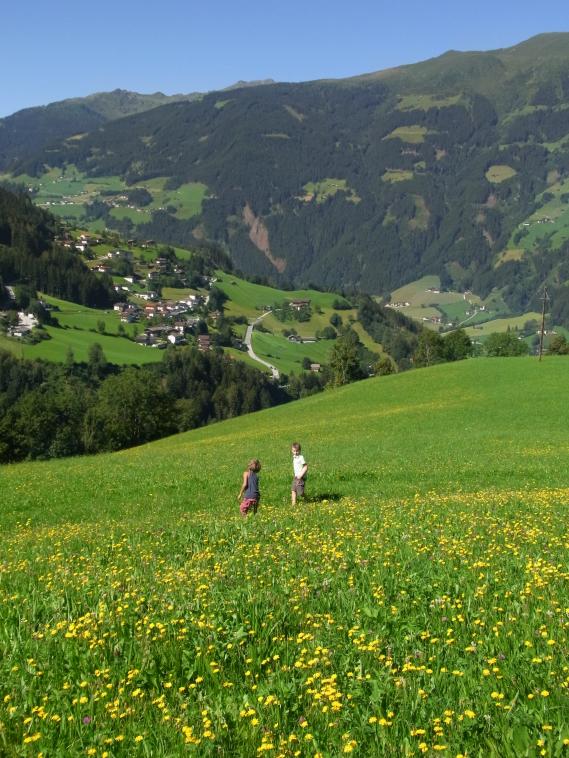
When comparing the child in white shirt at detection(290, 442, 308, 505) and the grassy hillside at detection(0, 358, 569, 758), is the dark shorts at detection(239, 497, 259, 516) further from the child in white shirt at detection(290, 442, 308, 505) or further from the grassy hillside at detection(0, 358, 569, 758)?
the child in white shirt at detection(290, 442, 308, 505)

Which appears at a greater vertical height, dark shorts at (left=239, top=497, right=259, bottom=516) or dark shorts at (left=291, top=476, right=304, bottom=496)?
dark shorts at (left=239, top=497, right=259, bottom=516)

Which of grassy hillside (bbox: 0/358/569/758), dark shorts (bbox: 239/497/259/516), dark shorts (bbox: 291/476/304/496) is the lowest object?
dark shorts (bbox: 291/476/304/496)

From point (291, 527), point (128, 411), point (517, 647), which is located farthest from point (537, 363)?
point (517, 647)

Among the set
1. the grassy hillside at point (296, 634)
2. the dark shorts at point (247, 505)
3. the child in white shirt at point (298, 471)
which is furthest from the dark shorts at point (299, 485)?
the grassy hillside at point (296, 634)

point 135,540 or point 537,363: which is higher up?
point 135,540

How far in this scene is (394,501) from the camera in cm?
2222

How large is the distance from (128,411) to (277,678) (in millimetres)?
100934

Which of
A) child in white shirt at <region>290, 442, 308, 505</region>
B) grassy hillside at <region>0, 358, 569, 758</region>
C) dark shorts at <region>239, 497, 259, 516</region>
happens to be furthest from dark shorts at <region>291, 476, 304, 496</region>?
grassy hillside at <region>0, 358, 569, 758</region>

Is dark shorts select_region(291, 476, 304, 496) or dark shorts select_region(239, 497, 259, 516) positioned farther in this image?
dark shorts select_region(291, 476, 304, 496)

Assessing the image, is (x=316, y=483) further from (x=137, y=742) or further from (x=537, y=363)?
(x=537, y=363)

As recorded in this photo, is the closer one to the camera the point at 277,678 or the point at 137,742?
the point at 137,742

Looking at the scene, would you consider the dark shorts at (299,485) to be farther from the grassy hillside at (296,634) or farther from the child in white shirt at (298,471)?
the grassy hillside at (296,634)

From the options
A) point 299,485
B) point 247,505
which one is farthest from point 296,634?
point 299,485

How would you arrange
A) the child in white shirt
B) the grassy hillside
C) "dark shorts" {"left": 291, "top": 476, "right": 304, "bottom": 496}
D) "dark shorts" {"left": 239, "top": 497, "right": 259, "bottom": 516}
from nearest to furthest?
the grassy hillside → "dark shorts" {"left": 239, "top": 497, "right": 259, "bottom": 516} → the child in white shirt → "dark shorts" {"left": 291, "top": 476, "right": 304, "bottom": 496}
